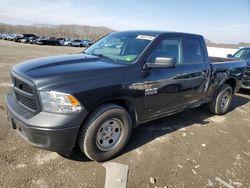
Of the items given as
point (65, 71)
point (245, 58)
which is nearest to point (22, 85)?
point (65, 71)

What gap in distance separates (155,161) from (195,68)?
204cm

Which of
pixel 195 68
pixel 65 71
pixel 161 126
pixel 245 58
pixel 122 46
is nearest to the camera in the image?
pixel 65 71

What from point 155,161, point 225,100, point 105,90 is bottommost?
point 155,161

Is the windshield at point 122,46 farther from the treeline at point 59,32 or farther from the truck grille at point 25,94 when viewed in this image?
the treeline at point 59,32

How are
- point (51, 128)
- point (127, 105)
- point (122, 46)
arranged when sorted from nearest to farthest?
point (51, 128) → point (127, 105) → point (122, 46)

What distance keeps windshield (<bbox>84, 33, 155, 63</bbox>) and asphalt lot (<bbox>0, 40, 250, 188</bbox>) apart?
4.91ft

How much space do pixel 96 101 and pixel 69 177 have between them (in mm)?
1047

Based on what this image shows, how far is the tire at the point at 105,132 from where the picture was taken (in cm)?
309

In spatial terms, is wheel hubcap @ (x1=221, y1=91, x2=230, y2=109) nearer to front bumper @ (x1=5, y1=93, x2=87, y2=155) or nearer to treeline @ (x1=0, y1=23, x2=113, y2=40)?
front bumper @ (x1=5, y1=93, x2=87, y2=155)

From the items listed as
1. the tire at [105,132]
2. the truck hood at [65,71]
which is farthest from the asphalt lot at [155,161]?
the truck hood at [65,71]

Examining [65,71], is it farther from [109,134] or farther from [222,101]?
[222,101]

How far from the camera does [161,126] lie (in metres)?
4.87

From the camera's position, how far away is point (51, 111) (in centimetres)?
281

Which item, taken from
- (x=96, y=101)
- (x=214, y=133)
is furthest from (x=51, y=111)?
(x=214, y=133)
